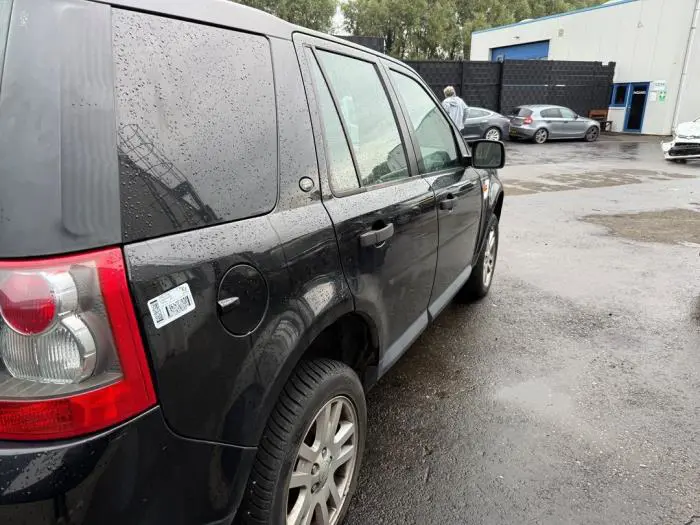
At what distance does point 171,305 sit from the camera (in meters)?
1.20

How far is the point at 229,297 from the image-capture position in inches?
52.8

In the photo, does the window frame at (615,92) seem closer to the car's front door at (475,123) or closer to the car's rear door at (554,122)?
the car's rear door at (554,122)

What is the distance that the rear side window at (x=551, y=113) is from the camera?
2002 cm

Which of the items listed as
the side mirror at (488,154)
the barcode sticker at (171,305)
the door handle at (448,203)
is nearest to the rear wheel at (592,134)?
the side mirror at (488,154)

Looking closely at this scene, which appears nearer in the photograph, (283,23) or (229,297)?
(229,297)

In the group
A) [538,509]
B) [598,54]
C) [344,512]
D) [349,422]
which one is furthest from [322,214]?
[598,54]

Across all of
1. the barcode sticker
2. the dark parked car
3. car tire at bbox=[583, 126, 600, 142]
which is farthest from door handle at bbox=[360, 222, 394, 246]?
car tire at bbox=[583, 126, 600, 142]

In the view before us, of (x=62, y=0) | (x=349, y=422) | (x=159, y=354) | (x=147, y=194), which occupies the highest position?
(x=62, y=0)

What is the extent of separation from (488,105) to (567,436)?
915 inches

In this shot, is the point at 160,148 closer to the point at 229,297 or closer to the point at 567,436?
the point at 229,297

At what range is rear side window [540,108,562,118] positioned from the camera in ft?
65.7

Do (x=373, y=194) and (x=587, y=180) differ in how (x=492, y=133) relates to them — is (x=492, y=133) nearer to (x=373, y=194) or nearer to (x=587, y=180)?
→ (x=587, y=180)

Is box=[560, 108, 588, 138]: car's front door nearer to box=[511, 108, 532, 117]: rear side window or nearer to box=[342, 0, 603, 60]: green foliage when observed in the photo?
box=[511, 108, 532, 117]: rear side window

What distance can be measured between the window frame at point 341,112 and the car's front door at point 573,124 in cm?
2016
